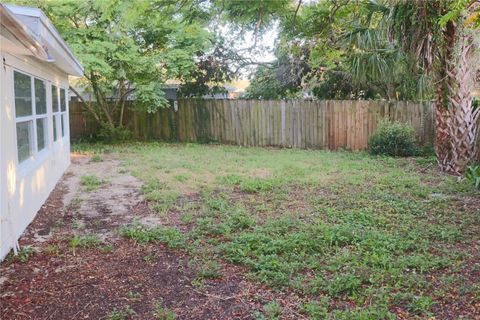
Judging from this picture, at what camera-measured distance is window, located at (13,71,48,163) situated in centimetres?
533

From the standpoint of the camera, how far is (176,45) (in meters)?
14.1

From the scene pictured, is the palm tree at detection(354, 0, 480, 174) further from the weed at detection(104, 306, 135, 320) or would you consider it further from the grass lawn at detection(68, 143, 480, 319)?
the weed at detection(104, 306, 135, 320)

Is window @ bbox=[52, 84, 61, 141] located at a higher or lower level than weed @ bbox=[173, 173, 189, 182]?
higher

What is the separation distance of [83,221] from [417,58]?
612cm

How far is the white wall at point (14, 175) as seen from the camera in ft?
14.5

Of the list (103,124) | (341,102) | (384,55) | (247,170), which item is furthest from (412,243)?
(103,124)

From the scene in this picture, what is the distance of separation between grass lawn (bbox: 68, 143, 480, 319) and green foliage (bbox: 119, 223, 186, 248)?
1cm

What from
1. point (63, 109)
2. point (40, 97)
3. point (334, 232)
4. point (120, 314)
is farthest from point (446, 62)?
point (63, 109)

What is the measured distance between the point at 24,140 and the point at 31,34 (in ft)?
6.79

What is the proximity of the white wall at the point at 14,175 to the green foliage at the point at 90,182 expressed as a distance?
2.40ft

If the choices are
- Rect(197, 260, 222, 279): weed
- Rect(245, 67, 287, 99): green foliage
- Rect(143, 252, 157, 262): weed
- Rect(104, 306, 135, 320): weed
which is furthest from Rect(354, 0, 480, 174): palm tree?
Rect(245, 67, 287, 99): green foliage

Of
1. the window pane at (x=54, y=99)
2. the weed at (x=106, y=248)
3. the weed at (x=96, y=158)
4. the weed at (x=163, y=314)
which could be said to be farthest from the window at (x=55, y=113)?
the weed at (x=163, y=314)

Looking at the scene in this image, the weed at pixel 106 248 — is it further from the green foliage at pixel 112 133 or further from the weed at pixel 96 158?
the green foliage at pixel 112 133

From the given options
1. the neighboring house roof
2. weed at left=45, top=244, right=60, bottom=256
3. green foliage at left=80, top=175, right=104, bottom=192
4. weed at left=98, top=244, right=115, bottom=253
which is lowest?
weed at left=98, top=244, right=115, bottom=253
